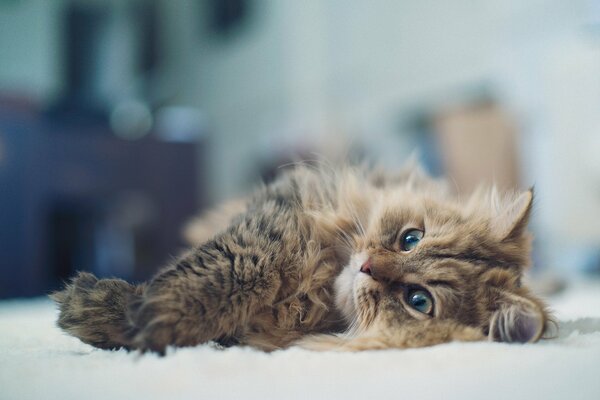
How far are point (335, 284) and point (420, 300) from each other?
0.57ft

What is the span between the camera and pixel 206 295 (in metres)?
0.78

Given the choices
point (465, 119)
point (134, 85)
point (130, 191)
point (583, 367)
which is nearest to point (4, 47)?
point (134, 85)

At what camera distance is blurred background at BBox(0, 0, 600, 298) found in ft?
8.76

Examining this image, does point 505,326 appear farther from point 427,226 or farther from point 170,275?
point 170,275

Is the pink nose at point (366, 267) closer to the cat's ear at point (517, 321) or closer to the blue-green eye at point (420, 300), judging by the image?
the blue-green eye at point (420, 300)

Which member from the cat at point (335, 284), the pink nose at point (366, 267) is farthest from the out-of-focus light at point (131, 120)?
the pink nose at point (366, 267)

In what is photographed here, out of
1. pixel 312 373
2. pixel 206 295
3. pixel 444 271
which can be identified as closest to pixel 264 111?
pixel 444 271

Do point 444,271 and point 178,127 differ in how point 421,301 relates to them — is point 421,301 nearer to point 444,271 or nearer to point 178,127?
point 444,271

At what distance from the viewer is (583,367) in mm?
661

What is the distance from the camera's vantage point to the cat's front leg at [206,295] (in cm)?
74

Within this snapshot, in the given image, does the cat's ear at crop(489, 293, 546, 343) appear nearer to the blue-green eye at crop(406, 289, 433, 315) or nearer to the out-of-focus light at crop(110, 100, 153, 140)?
the blue-green eye at crop(406, 289, 433, 315)

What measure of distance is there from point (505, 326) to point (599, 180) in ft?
6.73

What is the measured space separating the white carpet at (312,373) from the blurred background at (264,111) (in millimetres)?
1203

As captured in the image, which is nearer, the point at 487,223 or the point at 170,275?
the point at 170,275
